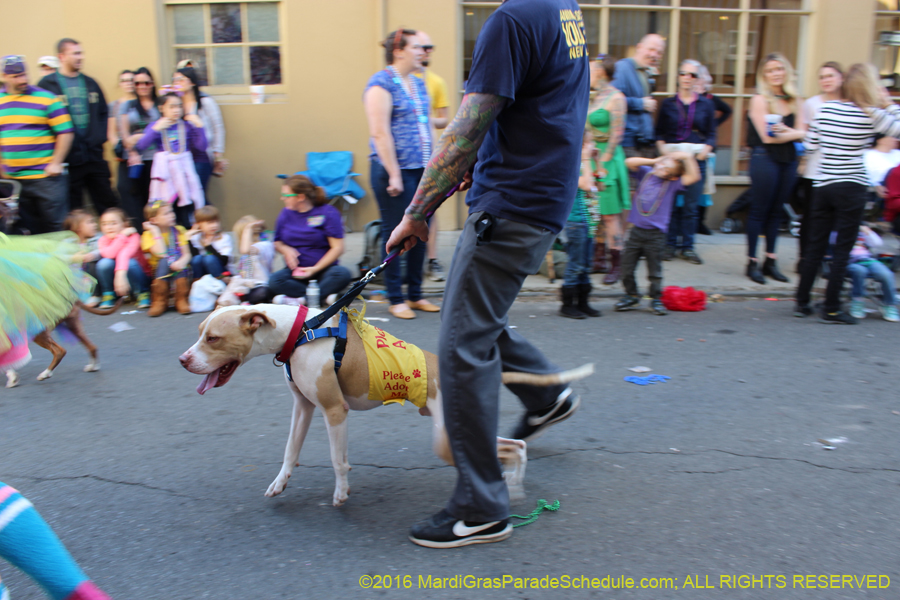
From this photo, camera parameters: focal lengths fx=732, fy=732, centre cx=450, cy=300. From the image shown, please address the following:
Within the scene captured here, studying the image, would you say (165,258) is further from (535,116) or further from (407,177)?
(535,116)

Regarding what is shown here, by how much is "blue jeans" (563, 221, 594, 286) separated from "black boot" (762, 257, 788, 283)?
2.53 m

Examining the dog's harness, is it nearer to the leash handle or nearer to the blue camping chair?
the leash handle

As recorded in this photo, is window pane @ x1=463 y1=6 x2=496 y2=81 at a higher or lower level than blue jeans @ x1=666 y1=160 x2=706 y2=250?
higher

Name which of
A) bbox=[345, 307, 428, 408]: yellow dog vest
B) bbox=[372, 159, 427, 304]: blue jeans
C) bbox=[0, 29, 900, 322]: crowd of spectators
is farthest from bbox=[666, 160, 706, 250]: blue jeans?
bbox=[345, 307, 428, 408]: yellow dog vest

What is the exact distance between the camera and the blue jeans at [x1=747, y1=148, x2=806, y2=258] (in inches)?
291

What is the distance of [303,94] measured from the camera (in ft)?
31.1

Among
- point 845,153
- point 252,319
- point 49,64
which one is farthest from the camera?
point 49,64

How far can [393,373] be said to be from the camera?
9.97 feet

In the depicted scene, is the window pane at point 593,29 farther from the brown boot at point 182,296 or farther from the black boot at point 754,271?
the brown boot at point 182,296

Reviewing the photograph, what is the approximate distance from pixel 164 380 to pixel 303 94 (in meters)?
5.57

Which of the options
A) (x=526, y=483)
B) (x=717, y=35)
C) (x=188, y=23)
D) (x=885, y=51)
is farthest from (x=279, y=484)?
(x=885, y=51)

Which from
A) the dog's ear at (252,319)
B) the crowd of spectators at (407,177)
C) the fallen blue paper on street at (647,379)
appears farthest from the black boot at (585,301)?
the dog's ear at (252,319)

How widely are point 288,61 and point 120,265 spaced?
3.89m

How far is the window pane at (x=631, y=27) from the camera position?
32.5ft
